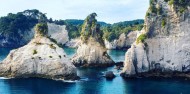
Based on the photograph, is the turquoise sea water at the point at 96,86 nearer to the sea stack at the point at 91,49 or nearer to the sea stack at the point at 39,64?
the sea stack at the point at 39,64

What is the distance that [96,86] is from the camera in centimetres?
9094

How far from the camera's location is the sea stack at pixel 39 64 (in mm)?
98188

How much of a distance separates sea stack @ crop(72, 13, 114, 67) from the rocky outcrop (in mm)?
26626

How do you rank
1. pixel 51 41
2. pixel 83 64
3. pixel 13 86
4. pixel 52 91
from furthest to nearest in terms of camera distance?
pixel 83 64, pixel 51 41, pixel 13 86, pixel 52 91

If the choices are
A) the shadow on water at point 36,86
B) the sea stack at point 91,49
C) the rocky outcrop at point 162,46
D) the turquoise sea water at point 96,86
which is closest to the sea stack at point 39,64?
the turquoise sea water at point 96,86

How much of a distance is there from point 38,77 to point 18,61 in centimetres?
614

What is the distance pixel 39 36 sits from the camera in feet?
362

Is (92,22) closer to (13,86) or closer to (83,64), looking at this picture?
(83,64)

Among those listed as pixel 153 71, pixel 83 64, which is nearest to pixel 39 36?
pixel 83 64

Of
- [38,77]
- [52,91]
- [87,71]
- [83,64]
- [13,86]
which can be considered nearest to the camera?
[52,91]

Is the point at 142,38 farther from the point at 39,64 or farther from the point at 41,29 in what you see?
the point at 41,29

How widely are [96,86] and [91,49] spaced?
3993 cm

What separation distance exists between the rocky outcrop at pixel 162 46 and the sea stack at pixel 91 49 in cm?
2663

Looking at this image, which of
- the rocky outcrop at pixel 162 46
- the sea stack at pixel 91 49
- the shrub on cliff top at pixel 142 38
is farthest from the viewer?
the sea stack at pixel 91 49
